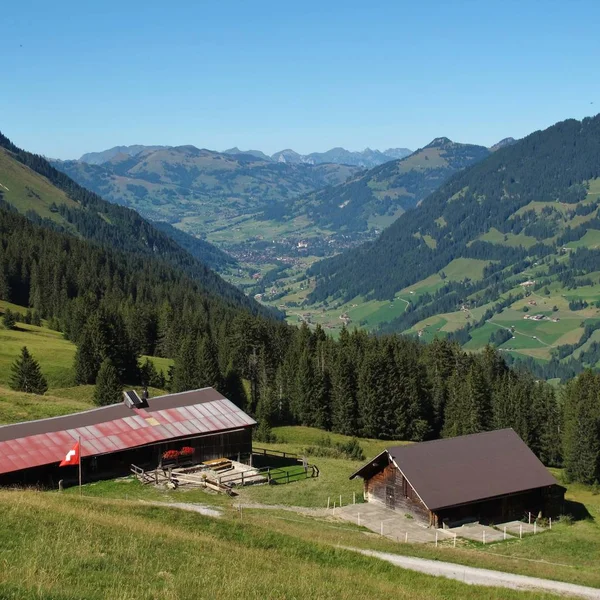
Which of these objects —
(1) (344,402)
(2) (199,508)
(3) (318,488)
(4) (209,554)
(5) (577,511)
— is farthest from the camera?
(1) (344,402)

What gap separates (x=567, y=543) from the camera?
176 feet

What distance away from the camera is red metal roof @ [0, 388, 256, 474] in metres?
58.9

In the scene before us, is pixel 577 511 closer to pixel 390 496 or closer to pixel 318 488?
pixel 390 496

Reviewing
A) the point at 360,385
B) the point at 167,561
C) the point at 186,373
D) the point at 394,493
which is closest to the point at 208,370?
the point at 186,373

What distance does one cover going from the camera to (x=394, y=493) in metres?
61.0

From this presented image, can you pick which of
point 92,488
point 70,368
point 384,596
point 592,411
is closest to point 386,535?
point 92,488

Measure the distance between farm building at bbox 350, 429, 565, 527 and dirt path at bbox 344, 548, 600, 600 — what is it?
51.1 ft

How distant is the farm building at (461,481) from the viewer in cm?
5769

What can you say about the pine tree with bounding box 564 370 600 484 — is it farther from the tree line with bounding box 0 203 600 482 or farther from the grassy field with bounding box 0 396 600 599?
the grassy field with bounding box 0 396 600 599

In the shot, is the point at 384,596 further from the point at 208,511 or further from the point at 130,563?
the point at 208,511

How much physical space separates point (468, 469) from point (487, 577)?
75.0 feet

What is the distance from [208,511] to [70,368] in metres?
70.8

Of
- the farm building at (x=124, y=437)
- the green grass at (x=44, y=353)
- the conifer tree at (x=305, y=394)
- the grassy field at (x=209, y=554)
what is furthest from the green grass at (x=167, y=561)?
the conifer tree at (x=305, y=394)

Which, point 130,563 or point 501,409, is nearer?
point 130,563
